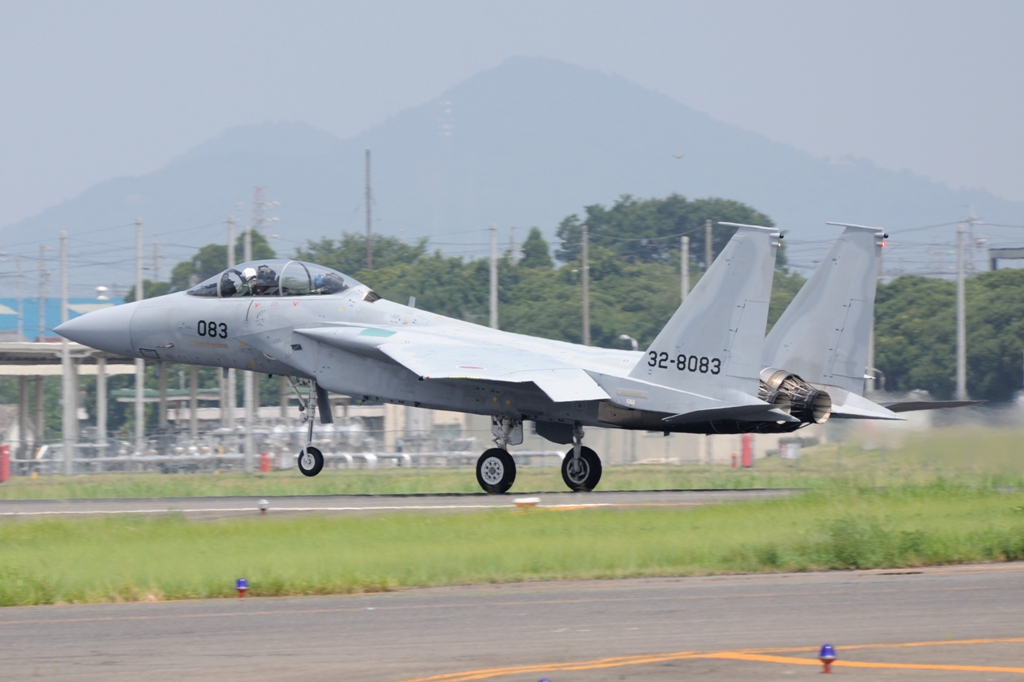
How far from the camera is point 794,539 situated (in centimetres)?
1404

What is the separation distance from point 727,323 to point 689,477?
38.5 ft

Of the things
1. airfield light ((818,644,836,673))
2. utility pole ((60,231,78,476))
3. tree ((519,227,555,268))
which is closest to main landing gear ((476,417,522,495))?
airfield light ((818,644,836,673))

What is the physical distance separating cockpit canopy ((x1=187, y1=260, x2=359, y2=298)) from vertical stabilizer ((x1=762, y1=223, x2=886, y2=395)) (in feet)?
27.2

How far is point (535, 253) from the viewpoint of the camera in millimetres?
96375

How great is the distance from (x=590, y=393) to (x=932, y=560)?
8132mm

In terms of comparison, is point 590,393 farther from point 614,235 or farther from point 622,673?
point 614,235

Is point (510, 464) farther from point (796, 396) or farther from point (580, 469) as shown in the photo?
point (796, 396)

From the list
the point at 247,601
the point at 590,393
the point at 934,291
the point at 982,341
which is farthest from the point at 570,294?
the point at 247,601

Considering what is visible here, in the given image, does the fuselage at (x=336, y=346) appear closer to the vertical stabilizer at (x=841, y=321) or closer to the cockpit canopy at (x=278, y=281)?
the cockpit canopy at (x=278, y=281)

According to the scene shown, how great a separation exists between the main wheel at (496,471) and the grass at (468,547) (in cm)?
449

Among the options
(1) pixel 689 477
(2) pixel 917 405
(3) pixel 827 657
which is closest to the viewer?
(3) pixel 827 657

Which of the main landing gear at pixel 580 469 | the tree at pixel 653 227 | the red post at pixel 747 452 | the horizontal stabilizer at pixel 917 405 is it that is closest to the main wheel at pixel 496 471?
the main landing gear at pixel 580 469

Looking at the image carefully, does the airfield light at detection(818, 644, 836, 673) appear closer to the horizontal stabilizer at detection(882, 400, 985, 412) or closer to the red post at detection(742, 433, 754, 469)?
the horizontal stabilizer at detection(882, 400, 985, 412)

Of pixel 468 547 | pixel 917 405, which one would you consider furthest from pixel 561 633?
pixel 917 405
